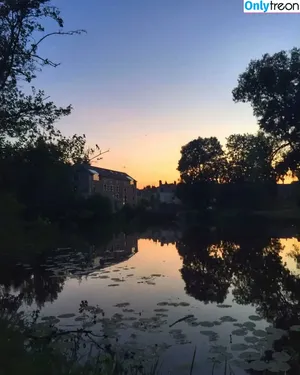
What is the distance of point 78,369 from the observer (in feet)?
14.2

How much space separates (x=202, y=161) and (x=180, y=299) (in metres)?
68.0

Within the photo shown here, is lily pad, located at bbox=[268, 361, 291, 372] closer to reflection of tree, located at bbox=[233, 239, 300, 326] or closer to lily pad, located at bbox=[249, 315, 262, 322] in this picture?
reflection of tree, located at bbox=[233, 239, 300, 326]

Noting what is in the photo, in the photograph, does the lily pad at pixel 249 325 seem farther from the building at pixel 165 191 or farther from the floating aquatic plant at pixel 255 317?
the building at pixel 165 191

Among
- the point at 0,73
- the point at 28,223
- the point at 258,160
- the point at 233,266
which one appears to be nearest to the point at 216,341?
the point at 28,223

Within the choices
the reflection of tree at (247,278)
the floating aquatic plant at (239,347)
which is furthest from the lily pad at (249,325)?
the floating aquatic plant at (239,347)

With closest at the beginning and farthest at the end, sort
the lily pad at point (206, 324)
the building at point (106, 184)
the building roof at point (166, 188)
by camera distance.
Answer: the lily pad at point (206, 324), the building at point (106, 184), the building roof at point (166, 188)

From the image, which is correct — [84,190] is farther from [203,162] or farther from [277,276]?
[277,276]

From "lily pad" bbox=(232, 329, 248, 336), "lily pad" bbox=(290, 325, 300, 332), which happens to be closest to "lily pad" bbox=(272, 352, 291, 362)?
"lily pad" bbox=(232, 329, 248, 336)

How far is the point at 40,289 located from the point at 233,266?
6.66 metres

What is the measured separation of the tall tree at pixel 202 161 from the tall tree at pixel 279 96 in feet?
163

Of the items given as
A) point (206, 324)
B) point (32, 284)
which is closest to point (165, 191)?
point (32, 284)

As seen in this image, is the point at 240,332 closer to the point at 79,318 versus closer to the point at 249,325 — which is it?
the point at 249,325

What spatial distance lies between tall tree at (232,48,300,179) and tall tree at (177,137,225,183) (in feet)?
163

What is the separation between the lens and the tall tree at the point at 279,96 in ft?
79.3
